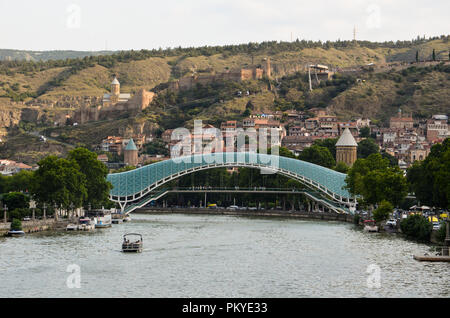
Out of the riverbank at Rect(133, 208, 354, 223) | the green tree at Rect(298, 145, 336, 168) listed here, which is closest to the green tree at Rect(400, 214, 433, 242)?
the riverbank at Rect(133, 208, 354, 223)

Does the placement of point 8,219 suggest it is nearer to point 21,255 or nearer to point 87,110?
point 21,255

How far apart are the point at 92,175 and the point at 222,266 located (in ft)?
85.6

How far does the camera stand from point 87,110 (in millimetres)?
141375

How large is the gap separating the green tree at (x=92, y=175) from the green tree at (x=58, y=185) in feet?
12.3

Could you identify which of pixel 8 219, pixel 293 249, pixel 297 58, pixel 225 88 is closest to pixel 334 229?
pixel 293 249

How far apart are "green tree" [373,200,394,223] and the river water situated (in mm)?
2334

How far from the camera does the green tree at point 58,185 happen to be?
55.8 metres

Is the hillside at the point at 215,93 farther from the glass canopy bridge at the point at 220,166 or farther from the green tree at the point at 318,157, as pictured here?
the glass canopy bridge at the point at 220,166

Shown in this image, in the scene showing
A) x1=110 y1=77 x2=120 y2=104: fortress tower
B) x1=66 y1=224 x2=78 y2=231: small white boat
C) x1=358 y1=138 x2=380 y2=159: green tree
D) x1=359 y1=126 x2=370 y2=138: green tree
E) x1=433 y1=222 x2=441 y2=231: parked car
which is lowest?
x1=66 y1=224 x2=78 y2=231: small white boat

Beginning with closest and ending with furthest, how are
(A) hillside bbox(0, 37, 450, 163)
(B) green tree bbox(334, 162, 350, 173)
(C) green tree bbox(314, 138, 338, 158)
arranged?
1. (B) green tree bbox(334, 162, 350, 173)
2. (C) green tree bbox(314, 138, 338, 158)
3. (A) hillside bbox(0, 37, 450, 163)

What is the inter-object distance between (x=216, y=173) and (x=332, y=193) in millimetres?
17187

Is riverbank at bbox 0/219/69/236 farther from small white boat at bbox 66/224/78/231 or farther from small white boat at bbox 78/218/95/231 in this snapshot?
small white boat at bbox 78/218/95/231

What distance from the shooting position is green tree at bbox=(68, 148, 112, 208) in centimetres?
6265

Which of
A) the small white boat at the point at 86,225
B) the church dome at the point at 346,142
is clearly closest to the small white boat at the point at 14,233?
the small white boat at the point at 86,225
